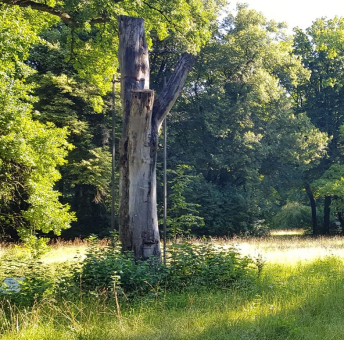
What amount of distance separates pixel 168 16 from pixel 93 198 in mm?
14759

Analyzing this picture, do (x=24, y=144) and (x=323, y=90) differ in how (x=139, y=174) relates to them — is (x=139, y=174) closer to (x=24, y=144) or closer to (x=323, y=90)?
(x=24, y=144)

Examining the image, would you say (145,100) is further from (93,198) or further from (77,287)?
(93,198)

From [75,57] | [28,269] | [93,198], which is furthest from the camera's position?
[93,198]

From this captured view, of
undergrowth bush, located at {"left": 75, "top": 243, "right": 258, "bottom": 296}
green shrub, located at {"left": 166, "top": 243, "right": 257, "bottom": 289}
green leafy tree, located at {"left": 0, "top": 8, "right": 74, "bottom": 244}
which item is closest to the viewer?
undergrowth bush, located at {"left": 75, "top": 243, "right": 258, "bottom": 296}

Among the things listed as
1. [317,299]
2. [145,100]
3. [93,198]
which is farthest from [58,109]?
[317,299]

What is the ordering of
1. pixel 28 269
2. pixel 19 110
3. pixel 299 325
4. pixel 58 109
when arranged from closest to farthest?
pixel 299 325
pixel 28 269
pixel 19 110
pixel 58 109

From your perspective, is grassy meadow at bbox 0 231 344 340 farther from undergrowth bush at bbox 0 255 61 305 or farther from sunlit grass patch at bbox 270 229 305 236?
sunlit grass patch at bbox 270 229 305 236

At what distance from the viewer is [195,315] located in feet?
18.6

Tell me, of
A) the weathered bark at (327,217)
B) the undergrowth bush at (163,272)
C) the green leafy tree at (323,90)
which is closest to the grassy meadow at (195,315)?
the undergrowth bush at (163,272)

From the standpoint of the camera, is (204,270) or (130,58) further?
(130,58)

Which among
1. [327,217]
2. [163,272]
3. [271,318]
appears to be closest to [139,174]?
[163,272]

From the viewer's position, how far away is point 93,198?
23.9 meters

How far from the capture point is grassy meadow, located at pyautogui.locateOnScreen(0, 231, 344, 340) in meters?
4.90

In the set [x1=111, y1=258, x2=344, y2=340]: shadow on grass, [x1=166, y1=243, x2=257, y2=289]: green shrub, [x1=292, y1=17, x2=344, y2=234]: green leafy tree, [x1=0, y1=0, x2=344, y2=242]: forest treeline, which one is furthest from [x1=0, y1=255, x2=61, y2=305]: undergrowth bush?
[x1=292, y1=17, x2=344, y2=234]: green leafy tree
